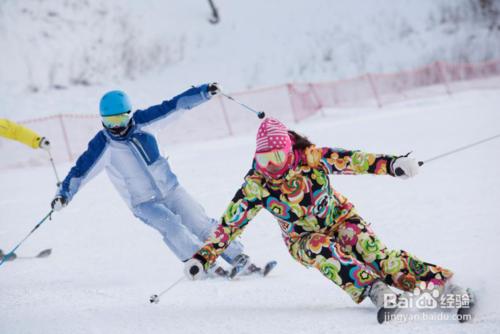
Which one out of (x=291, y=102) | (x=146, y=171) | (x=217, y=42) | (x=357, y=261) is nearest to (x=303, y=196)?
(x=357, y=261)

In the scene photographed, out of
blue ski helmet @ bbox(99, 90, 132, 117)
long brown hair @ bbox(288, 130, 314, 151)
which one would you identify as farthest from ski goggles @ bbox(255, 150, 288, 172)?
blue ski helmet @ bbox(99, 90, 132, 117)

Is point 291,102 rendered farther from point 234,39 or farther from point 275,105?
point 234,39

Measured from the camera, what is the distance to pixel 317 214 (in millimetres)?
3602

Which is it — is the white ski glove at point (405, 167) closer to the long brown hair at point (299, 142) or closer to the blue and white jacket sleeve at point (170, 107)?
the long brown hair at point (299, 142)

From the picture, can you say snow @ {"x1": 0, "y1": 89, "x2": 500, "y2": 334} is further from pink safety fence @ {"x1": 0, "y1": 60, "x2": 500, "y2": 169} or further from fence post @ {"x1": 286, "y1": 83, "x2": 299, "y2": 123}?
fence post @ {"x1": 286, "y1": 83, "x2": 299, "y2": 123}

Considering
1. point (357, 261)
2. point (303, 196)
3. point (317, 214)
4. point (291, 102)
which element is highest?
point (303, 196)

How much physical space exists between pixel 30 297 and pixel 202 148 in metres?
9.85

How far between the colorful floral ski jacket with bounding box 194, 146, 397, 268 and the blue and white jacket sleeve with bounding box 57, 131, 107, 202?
4.97ft

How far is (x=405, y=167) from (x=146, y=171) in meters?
2.21

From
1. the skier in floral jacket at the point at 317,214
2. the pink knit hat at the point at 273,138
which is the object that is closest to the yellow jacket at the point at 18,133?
the skier in floral jacket at the point at 317,214

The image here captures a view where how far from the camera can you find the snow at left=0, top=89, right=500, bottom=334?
11.6 ft

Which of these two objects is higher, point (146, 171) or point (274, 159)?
point (274, 159)

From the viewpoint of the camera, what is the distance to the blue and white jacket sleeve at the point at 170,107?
4879 mm

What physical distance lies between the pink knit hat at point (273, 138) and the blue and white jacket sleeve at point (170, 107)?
4.36 feet
